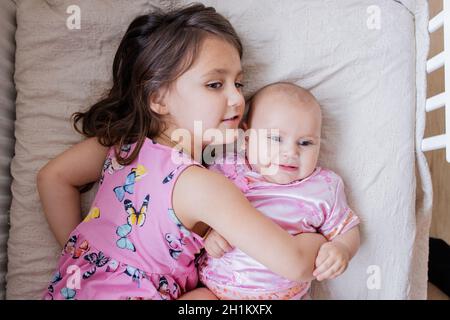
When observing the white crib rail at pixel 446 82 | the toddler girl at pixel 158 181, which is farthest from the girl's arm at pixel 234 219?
the white crib rail at pixel 446 82

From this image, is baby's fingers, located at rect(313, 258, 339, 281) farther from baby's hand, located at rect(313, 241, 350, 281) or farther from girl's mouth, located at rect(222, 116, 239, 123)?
girl's mouth, located at rect(222, 116, 239, 123)

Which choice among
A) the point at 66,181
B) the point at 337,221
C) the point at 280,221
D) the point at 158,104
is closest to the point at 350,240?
the point at 337,221

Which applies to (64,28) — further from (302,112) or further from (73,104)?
(302,112)

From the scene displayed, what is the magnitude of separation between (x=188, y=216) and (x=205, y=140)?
0.19m

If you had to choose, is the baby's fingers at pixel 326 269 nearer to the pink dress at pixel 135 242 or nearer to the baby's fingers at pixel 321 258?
the baby's fingers at pixel 321 258

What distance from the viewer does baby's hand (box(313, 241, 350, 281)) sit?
2.98ft

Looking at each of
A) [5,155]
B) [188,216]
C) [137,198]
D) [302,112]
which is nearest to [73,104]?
[5,155]

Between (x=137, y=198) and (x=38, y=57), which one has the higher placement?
(x=38, y=57)

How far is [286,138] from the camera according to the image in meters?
0.97

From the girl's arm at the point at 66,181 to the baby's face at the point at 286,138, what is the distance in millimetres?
355

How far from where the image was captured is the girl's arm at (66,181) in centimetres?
100

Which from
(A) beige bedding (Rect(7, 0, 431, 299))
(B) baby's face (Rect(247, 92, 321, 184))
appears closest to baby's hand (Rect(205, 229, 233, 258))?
(B) baby's face (Rect(247, 92, 321, 184))

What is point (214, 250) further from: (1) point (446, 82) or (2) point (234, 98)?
(1) point (446, 82)
